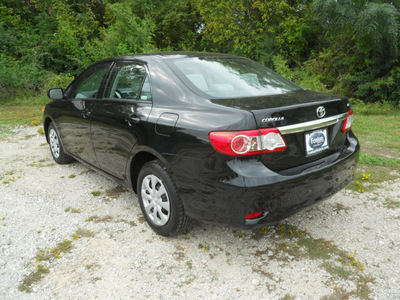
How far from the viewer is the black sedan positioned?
2371 mm

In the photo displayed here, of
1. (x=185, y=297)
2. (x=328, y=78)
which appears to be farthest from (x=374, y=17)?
(x=185, y=297)

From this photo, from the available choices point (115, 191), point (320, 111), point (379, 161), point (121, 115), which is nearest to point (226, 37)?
point (379, 161)

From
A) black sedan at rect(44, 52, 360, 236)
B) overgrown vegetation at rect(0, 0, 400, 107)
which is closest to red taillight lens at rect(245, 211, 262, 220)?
black sedan at rect(44, 52, 360, 236)

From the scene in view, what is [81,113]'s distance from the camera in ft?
13.3

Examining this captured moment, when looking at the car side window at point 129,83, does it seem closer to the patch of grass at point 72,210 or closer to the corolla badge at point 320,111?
the patch of grass at point 72,210

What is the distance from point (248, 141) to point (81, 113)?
251 centimetres

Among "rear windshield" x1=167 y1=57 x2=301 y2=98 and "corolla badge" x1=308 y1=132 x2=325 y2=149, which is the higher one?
"rear windshield" x1=167 y1=57 x2=301 y2=98

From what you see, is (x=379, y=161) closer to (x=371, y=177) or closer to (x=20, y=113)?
(x=371, y=177)

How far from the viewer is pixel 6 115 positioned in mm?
9789

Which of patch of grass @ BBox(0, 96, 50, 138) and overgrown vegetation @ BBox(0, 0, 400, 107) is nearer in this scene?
patch of grass @ BBox(0, 96, 50, 138)

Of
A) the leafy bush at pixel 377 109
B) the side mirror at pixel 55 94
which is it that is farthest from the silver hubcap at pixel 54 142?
the leafy bush at pixel 377 109

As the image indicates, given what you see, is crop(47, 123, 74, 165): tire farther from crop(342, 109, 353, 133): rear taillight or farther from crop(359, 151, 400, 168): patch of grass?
crop(359, 151, 400, 168): patch of grass

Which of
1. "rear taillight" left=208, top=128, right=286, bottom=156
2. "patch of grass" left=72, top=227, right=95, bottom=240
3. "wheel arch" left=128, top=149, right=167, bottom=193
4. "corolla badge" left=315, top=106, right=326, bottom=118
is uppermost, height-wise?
"corolla badge" left=315, top=106, right=326, bottom=118

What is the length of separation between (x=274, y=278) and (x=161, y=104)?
1.69m
